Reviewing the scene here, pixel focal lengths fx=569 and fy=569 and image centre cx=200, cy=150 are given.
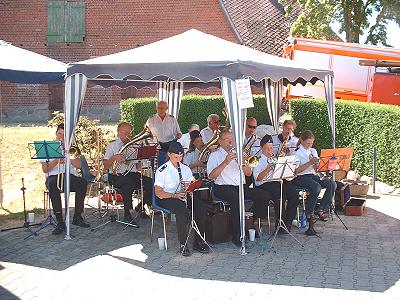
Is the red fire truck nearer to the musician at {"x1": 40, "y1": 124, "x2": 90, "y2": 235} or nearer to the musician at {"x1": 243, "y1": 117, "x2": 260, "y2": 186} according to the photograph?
the musician at {"x1": 243, "y1": 117, "x2": 260, "y2": 186}

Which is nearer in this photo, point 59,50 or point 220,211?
point 220,211

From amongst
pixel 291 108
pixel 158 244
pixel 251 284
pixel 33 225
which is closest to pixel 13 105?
pixel 291 108

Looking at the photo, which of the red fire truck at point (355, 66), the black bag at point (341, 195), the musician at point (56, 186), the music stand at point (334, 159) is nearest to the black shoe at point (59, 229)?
the musician at point (56, 186)

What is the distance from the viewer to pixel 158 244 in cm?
808

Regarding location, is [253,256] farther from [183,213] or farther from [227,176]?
[227,176]

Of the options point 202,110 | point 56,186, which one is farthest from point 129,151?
point 202,110

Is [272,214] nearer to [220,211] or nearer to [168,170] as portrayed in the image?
[220,211]

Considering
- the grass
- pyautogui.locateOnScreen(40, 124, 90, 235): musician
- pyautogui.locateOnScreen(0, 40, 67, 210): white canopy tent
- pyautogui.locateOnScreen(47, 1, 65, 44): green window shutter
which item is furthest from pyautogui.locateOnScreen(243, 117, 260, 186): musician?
pyautogui.locateOnScreen(47, 1, 65, 44): green window shutter

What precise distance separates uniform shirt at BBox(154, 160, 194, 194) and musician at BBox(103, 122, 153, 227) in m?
1.49

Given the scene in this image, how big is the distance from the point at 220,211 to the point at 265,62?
7.38 ft

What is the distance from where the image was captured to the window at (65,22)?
2555 centimetres

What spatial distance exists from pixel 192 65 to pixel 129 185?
94.5 inches

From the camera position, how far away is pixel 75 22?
1011 inches

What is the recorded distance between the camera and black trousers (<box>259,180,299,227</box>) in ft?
28.1
